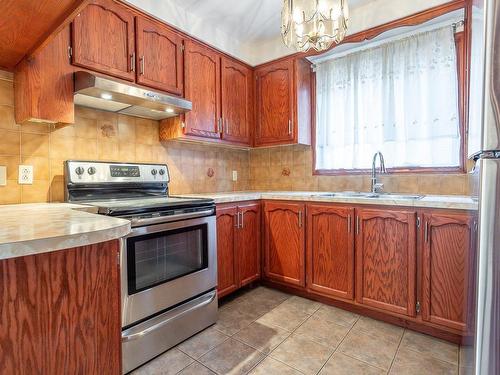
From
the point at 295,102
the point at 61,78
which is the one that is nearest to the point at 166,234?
the point at 61,78

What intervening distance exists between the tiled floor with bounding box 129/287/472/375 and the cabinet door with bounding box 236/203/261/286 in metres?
0.35

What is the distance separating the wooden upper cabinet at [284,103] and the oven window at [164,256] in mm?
1364

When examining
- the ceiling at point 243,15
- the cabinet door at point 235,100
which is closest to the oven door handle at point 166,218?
the cabinet door at point 235,100

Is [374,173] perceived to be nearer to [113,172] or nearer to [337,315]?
[337,315]

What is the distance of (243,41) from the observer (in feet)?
9.58

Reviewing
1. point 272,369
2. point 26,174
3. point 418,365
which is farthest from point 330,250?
point 26,174

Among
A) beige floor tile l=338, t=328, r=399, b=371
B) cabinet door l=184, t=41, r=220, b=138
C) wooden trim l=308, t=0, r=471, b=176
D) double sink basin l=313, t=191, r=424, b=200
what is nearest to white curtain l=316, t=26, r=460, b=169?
wooden trim l=308, t=0, r=471, b=176

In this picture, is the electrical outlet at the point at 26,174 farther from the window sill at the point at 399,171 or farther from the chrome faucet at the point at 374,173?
the chrome faucet at the point at 374,173

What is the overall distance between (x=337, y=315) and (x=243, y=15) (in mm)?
2638

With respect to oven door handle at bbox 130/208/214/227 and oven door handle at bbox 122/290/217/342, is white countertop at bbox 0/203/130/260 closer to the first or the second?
oven door handle at bbox 130/208/214/227

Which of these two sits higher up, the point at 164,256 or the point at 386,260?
the point at 164,256

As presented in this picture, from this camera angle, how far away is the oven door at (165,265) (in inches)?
59.8

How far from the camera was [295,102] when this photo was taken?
2.74 meters

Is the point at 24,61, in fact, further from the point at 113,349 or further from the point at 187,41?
the point at 113,349
